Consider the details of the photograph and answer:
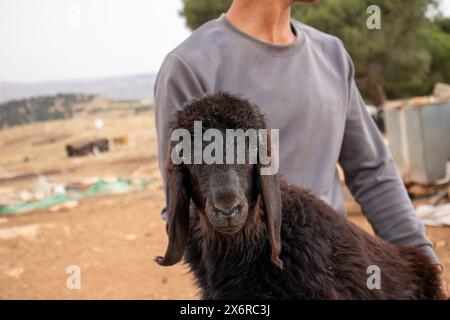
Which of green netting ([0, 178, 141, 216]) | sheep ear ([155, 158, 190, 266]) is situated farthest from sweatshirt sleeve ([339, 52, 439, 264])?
green netting ([0, 178, 141, 216])

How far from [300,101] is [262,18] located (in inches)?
16.4

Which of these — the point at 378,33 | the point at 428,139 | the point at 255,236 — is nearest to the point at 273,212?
the point at 255,236

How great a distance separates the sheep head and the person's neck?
0.76 meters

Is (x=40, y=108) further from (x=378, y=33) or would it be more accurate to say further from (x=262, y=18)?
(x=378, y=33)

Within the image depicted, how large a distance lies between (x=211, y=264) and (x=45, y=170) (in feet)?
51.0

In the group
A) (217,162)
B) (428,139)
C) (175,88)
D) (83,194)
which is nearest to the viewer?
(217,162)

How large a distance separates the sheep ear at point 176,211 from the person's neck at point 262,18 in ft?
3.03

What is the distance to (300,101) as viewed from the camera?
8.47ft

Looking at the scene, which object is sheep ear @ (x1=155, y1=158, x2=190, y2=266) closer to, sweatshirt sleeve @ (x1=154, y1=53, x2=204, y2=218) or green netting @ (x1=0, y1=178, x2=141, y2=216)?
sweatshirt sleeve @ (x1=154, y1=53, x2=204, y2=218)

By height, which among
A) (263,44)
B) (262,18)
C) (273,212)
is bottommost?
(273,212)

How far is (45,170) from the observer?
16.8 m

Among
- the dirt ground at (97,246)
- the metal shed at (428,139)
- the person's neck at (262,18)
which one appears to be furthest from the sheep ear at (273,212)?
the metal shed at (428,139)

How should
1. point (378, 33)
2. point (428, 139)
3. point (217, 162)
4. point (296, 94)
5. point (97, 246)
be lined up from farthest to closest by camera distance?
point (378, 33) → point (428, 139) → point (97, 246) → point (296, 94) → point (217, 162)

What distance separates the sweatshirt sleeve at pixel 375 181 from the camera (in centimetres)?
268
